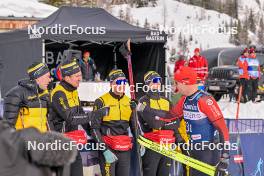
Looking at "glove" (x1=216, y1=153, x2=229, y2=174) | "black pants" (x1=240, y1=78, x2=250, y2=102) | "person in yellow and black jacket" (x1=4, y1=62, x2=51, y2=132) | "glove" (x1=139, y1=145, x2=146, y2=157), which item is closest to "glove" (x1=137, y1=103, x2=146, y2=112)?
"glove" (x1=139, y1=145, x2=146, y2=157)

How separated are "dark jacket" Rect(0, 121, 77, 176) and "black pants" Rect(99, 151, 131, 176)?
4289 millimetres

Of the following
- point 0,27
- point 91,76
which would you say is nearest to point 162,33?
point 91,76

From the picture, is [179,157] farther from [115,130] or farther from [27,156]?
[27,156]

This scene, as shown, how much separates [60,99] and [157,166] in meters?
1.65

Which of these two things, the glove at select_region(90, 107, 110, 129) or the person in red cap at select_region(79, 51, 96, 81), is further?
the person in red cap at select_region(79, 51, 96, 81)

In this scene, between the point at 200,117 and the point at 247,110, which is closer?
the point at 200,117

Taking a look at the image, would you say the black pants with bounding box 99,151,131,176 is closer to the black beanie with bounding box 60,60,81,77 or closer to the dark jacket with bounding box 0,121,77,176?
the black beanie with bounding box 60,60,81,77

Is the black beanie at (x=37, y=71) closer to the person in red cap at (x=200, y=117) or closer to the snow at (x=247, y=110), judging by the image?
the person in red cap at (x=200, y=117)

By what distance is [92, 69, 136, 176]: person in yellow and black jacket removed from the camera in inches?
250

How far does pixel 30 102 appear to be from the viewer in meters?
5.60

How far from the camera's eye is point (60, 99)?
235 inches

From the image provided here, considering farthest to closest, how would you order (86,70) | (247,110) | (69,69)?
(247,110) → (86,70) → (69,69)

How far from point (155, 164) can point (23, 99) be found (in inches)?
80.7

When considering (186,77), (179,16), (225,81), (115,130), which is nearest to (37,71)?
(115,130)
